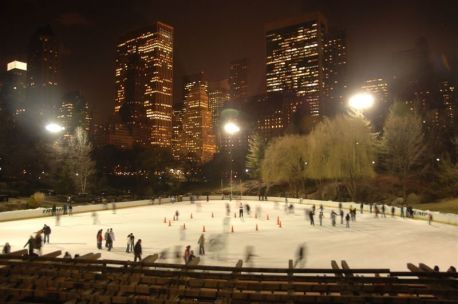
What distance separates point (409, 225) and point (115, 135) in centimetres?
17137

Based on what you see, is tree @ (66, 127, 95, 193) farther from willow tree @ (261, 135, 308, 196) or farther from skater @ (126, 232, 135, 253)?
skater @ (126, 232, 135, 253)

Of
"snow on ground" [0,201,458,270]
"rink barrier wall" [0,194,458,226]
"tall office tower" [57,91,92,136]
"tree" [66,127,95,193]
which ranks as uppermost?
"tall office tower" [57,91,92,136]

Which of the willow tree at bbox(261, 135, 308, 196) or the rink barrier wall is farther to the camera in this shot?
the willow tree at bbox(261, 135, 308, 196)

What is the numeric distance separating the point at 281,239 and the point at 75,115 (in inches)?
3945

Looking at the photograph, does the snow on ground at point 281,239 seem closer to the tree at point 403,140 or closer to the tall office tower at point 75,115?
the tree at point 403,140

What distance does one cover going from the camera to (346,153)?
54.6 metres

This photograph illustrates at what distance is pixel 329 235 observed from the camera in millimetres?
25734

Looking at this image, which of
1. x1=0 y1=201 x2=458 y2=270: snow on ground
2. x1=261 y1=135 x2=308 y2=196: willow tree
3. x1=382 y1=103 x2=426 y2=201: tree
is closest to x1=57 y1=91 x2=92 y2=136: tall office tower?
x1=261 y1=135 x2=308 y2=196: willow tree

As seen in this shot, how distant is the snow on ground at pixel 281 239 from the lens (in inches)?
734

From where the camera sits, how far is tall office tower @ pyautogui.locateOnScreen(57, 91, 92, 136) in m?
108

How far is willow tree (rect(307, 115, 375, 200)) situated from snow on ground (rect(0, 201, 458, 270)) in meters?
18.4

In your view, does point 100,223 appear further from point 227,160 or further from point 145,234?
point 227,160

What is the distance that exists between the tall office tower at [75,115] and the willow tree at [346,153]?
65.1m

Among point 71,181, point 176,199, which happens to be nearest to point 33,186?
point 71,181
